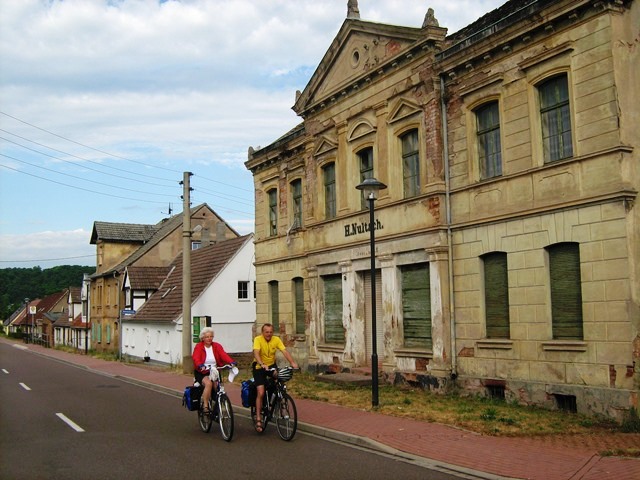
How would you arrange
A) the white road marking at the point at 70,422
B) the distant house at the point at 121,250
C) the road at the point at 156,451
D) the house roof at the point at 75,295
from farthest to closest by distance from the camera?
the house roof at the point at 75,295 < the distant house at the point at 121,250 < the white road marking at the point at 70,422 < the road at the point at 156,451

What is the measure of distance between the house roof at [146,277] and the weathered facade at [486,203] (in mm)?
19754

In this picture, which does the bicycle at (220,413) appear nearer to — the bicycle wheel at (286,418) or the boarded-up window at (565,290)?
the bicycle wheel at (286,418)

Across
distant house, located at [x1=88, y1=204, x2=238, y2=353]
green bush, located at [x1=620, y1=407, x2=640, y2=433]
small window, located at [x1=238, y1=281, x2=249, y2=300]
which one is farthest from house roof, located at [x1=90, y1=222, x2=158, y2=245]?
green bush, located at [x1=620, y1=407, x2=640, y2=433]

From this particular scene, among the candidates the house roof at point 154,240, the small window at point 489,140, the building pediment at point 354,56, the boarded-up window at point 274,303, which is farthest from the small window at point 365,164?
the house roof at point 154,240

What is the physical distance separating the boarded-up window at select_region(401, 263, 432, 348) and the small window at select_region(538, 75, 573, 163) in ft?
15.7

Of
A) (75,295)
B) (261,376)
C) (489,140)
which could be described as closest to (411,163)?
(489,140)

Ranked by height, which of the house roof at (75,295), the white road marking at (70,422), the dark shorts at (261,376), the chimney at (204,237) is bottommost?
the white road marking at (70,422)

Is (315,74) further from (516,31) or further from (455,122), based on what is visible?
(516,31)

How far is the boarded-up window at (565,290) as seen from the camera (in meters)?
14.2

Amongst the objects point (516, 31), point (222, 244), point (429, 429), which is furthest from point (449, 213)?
point (222, 244)

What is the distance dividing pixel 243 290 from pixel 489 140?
20.7m

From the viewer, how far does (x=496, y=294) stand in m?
16.4

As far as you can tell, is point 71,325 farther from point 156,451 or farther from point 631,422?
point 631,422

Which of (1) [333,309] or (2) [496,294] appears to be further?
(1) [333,309]
